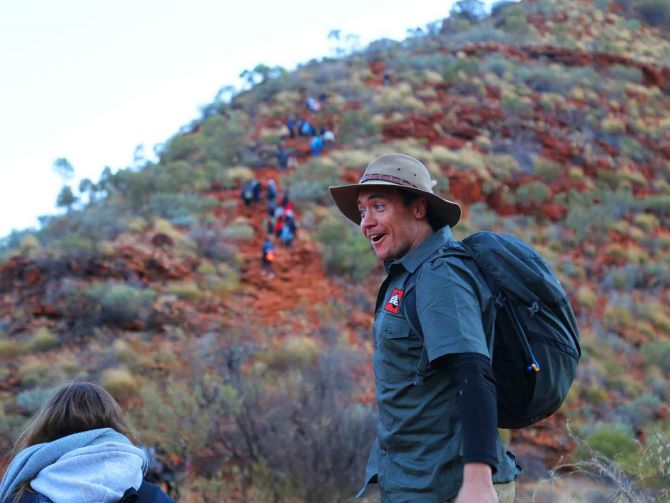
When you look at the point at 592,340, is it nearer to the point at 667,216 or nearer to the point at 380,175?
the point at 667,216

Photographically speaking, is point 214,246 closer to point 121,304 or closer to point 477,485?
point 121,304

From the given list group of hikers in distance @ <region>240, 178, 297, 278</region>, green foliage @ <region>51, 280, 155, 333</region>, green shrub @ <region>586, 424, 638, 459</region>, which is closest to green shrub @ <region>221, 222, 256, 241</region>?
group of hikers in distance @ <region>240, 178, 297, 278</region>

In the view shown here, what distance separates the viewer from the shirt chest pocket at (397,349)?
248cm

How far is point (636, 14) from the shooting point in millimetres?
39344

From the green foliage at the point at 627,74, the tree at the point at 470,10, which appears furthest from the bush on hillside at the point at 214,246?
the tree at the point at 470,10

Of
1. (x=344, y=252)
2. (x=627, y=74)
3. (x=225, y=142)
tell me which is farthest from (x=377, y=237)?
(x=627, y=74)

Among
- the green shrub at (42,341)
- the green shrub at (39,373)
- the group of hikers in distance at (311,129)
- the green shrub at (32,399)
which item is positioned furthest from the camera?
the group of hikers in distance at (311,129)

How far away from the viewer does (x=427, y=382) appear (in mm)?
2443

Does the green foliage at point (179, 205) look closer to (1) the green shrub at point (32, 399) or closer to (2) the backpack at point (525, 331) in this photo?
(1) the green shrub at point (32, 399)

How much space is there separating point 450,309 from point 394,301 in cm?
30

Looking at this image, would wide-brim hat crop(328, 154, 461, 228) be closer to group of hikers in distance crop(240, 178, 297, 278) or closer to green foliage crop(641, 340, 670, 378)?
green foliage crop(641, 340, 670, 378)

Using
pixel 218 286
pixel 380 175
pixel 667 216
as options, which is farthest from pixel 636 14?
pixel 380 175

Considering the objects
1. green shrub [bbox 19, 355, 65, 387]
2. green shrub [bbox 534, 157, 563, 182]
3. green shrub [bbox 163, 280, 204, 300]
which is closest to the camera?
green shrub [bbox 19, 355, 65, 387]

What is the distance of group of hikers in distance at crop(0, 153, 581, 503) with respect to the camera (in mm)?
2266
